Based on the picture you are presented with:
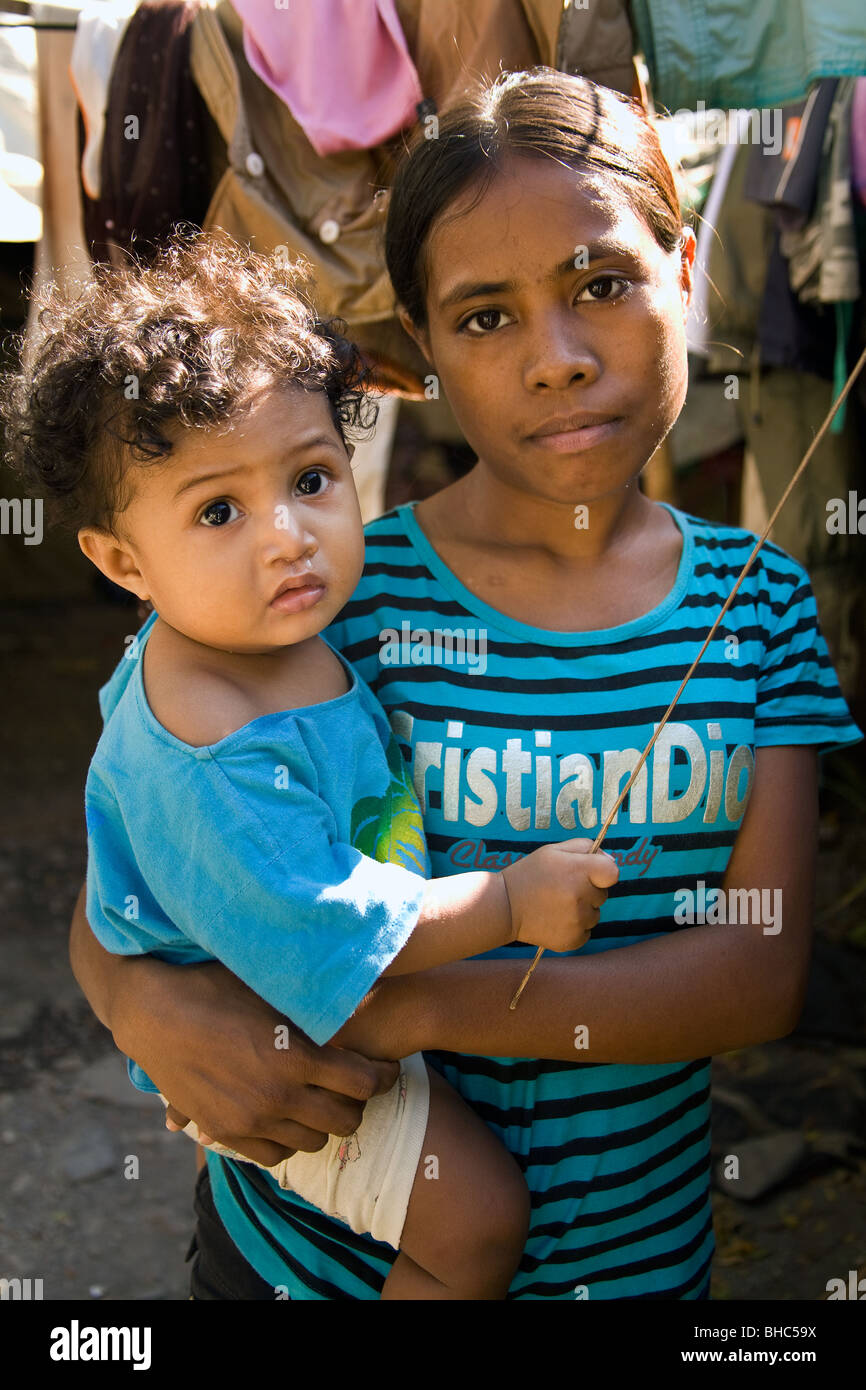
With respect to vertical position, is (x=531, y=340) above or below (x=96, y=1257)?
above

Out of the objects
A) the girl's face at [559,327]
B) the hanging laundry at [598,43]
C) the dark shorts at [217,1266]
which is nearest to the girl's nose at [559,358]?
the girl's face at [559,327]

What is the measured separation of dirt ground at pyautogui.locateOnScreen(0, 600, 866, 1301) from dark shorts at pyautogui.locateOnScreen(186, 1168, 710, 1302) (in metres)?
1.23

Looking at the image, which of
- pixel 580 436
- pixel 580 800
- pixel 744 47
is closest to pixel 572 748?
pixel 580 800

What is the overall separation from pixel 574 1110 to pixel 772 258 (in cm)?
282

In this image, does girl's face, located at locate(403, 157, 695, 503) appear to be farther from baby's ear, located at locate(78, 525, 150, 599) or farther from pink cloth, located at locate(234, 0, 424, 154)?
pink cloth, located at locate(234, 0, 424, 154)

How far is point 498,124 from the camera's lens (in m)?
1.47

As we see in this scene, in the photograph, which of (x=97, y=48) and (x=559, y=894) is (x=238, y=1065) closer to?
(x=559, y=894)

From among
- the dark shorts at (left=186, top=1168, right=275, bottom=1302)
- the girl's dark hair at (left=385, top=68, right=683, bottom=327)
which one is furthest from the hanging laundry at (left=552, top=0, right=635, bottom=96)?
the dark shorts at (left=186, top=1168, right=275, bottom=1302)

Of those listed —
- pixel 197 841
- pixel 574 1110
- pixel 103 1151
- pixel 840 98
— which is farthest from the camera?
pixel 103 1151

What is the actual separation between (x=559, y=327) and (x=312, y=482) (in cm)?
35

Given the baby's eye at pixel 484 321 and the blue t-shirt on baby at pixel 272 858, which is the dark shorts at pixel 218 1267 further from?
the baby's eye at pixel 484 321
